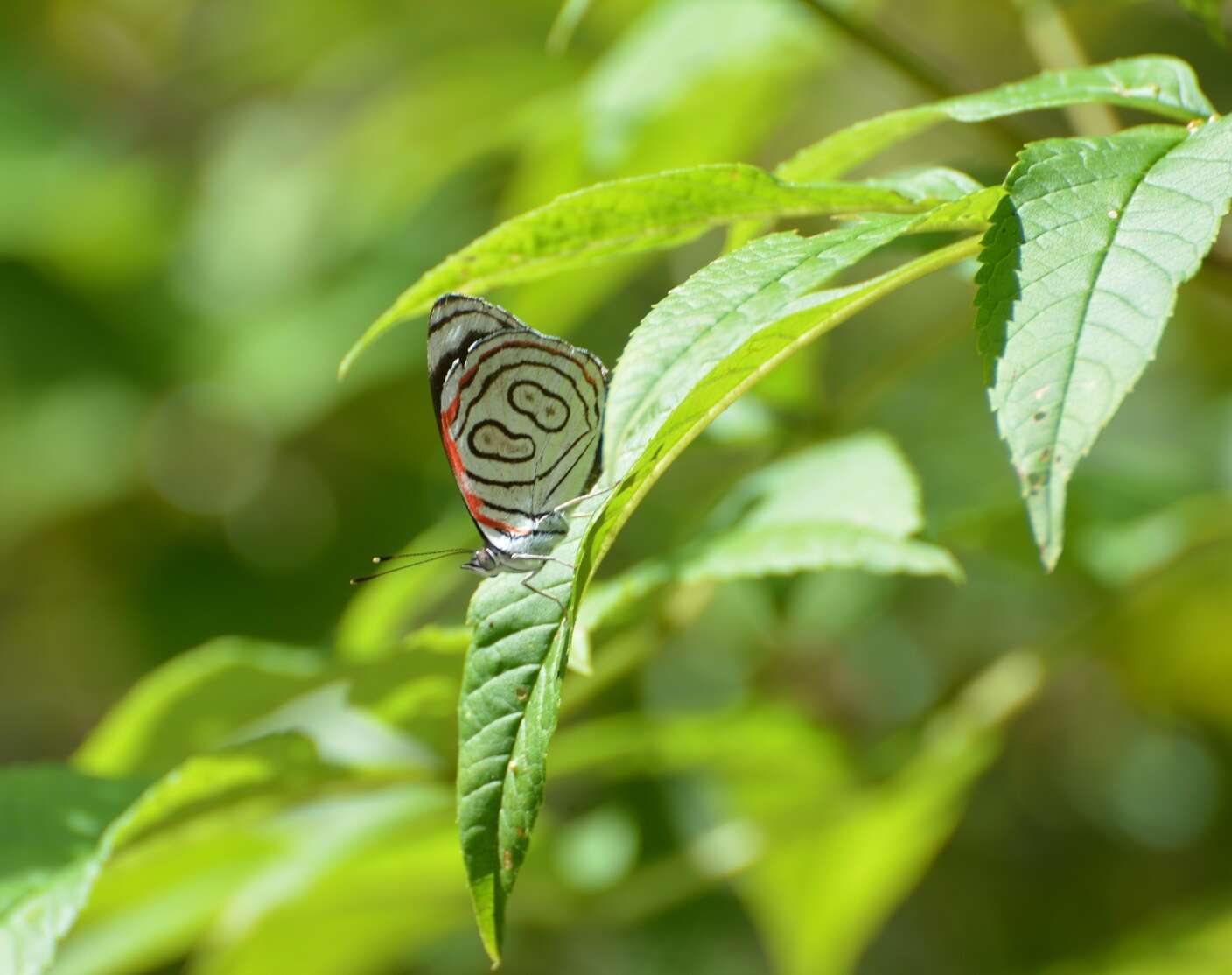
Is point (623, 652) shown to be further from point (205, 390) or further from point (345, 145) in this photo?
point (205, 390)

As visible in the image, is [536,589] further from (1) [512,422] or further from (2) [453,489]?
(2) [453,489]

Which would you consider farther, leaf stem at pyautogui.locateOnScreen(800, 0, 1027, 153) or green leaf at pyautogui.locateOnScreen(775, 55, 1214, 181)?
leaf stem at pyautogui.locateOnScreen(800, 0, 1027, 153)

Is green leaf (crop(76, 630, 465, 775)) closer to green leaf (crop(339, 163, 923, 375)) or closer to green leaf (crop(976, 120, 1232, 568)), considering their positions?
green leaf (crop(339, 163, 923, 375))

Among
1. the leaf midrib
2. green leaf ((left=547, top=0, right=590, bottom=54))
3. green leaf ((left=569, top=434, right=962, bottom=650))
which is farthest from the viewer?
green leaf ((left=547, top=0, right=590, bottom=54))

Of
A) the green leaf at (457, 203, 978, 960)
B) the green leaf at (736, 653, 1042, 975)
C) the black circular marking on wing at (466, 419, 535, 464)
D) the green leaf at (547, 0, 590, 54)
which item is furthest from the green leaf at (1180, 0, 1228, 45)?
the green leaf at (736, 653, 1042, 975)

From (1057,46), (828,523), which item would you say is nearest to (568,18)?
(828,523)

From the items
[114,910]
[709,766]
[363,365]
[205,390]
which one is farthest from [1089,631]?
[205,390]
